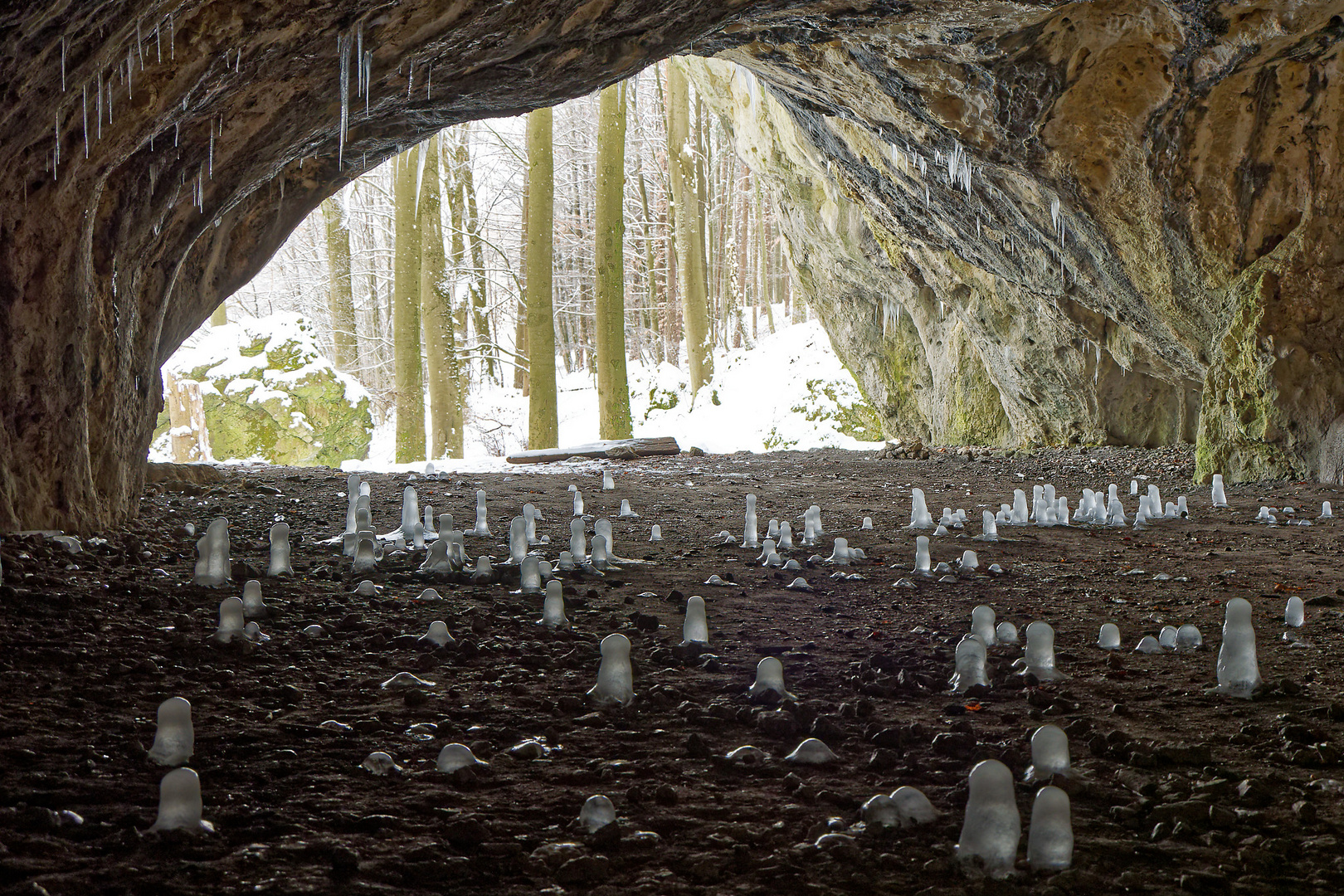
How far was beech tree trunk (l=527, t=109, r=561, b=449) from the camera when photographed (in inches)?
606

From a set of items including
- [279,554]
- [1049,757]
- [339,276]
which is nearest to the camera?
[1049,757]

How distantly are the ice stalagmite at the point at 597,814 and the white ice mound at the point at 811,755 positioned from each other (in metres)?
0.63

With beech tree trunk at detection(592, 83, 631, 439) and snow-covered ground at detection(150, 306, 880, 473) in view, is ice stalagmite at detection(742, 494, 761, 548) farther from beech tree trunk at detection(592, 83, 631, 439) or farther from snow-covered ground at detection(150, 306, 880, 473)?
snow-covered ground at detection(150, 306, 880, 473)

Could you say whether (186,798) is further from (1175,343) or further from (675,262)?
(675,262)

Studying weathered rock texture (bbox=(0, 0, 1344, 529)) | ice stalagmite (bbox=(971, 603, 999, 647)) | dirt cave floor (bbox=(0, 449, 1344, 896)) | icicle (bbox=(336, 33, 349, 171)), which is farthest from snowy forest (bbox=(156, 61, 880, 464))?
ice stalagmite (bbox=(971, 603, 999, 647))

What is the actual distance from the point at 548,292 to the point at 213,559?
11.2 meters

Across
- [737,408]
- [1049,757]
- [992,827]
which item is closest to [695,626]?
[1049,757]

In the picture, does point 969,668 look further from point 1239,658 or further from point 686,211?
point 686,211

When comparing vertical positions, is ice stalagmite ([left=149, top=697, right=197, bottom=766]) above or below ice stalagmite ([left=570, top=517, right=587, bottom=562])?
below

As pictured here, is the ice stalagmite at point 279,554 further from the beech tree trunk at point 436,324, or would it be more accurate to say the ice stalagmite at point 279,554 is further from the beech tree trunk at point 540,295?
the beech tree trunk at point 436,324

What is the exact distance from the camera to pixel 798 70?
9836 mm

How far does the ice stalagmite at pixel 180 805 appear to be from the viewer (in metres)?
2.06

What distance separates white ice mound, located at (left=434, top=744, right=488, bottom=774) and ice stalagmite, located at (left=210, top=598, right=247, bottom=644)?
4.84ft

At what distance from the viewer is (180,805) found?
207 centimetres
